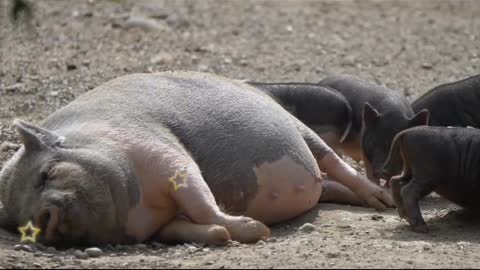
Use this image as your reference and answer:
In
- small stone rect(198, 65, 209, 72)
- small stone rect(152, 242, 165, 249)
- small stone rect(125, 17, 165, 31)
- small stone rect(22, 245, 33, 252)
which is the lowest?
small stone rect(152, 242, 165, 249)

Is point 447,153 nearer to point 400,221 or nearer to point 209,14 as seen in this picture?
point 400,221

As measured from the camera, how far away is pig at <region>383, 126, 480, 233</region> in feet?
25.1

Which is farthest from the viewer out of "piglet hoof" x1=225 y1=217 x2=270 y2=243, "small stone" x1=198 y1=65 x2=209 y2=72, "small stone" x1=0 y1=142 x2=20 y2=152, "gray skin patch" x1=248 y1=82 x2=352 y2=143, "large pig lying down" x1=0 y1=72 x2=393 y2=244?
"small stone" x1=198 y1=65 x2=209 y2=72

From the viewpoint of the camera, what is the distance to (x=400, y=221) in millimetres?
7922

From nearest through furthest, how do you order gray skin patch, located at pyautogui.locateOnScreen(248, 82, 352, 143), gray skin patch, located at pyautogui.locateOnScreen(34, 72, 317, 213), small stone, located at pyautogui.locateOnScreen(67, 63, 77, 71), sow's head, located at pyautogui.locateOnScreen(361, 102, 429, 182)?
gray skin patch, located at pyautogui.locateOnScreen(34, 72, 317, 213)
sow's head, located at pyautogui.locateOnScreen(361, 102, 429, 182)
gray skin patch, located at pyautogui.locateOnScreen(248, 82, 352, 143)
small stone, located at pyautogui.locateOnScreen(67, 63, 77, 71)

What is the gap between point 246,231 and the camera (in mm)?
6926

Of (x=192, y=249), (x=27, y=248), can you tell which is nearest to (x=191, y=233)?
(x=192, y=249)

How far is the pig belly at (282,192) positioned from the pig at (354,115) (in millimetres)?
1267

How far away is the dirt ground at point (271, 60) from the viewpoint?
648cm

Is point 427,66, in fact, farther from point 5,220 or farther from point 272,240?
point 5,220

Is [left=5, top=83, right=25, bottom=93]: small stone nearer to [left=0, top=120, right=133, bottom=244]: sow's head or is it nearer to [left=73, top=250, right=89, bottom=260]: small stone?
[left=0, top=120, right=133, bottom=244]: sow's head

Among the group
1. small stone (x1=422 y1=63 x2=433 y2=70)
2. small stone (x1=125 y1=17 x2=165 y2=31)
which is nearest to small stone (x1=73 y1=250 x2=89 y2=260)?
small stone (x1=422 y1=63 x2=433 y2=70)

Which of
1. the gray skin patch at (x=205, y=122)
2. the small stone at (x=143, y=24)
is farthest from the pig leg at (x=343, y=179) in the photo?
the small stone at (x=143, y=24)

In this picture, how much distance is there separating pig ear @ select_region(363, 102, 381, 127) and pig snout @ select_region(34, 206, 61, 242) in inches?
136
